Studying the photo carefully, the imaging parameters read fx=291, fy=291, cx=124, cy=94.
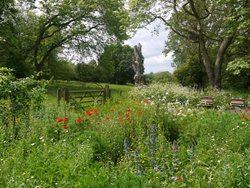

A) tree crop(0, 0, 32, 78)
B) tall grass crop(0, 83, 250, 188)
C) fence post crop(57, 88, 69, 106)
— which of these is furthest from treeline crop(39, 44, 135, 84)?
tall grass crop(0, 83, 250, 188)

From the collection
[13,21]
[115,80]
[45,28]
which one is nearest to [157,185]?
[13,21]

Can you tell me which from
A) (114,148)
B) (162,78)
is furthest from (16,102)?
(162,78)

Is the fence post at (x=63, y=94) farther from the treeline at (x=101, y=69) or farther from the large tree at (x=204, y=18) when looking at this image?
the treeline at (x=101, y=69)

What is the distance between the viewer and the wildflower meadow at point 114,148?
3.35 meters

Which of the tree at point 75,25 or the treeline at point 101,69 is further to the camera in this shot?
the treeline at point 101,69

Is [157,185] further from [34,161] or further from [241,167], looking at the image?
[34,161]

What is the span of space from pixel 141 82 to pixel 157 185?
1569cm

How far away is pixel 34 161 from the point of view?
12.6 ft

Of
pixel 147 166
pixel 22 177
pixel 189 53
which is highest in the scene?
pixel 189 53

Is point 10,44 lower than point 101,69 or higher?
higher

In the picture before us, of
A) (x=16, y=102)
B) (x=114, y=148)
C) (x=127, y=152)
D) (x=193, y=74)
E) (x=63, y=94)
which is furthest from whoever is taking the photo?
(x=193, y=74)

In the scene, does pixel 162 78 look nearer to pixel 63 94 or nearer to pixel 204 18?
pixel 204 18

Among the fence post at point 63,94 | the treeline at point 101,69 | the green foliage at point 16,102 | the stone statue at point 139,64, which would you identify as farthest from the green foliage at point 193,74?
the green foliage at point 16,102

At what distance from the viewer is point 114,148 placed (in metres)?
5.68
